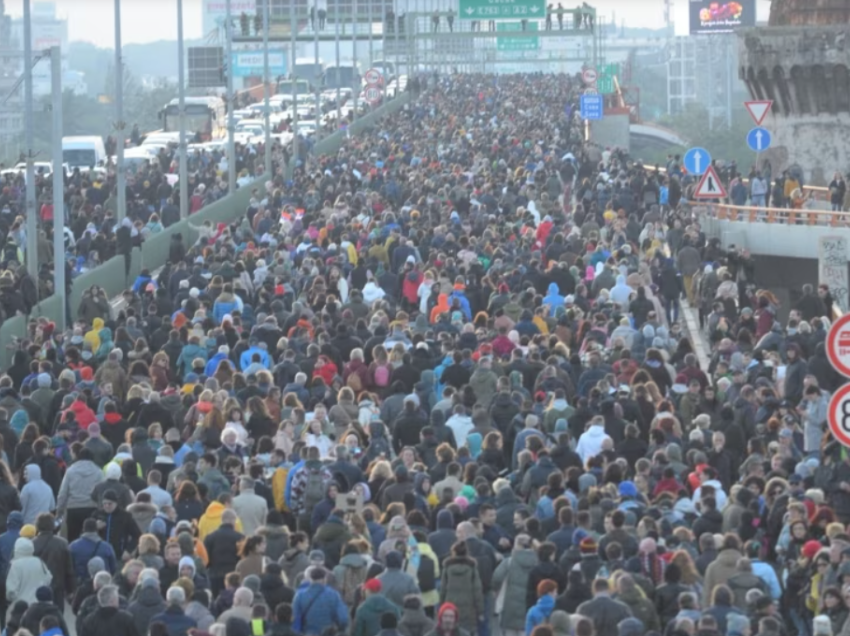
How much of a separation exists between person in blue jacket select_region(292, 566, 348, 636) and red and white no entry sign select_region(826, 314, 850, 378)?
337cm

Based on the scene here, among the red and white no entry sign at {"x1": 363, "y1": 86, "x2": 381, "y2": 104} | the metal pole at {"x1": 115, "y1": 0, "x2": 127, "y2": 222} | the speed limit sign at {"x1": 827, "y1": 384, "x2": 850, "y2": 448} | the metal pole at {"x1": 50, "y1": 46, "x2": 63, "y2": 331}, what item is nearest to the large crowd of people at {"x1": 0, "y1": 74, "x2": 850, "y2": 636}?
the speed limit sign at {"x1": 827, "y1": 384, "x2": 850, "y2": 448}

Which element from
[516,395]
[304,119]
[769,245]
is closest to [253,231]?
[769,245]

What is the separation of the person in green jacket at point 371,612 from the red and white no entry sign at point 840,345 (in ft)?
10.1

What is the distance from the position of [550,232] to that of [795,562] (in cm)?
2036

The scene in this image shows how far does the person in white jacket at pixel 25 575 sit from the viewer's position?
17562 mm

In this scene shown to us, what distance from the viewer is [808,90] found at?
230ft

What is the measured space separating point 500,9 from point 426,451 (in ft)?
309

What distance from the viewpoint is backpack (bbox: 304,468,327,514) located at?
19859 mm

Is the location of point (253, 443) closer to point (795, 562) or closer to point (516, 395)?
point (516, 395)

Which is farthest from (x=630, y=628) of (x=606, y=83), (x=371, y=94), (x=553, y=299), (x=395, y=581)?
(x=606, y=83)

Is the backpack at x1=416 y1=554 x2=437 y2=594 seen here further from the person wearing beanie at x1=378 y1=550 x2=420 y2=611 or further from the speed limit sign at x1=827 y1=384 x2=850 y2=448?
the speed limit sign at x1=827 y1=384 x2=850 y2=448

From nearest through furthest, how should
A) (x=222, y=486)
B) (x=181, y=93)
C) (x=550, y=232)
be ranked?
(x=222, y=486)
(x=550, y=232)
(x=181, y=93)

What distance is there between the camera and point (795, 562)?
17.7 m

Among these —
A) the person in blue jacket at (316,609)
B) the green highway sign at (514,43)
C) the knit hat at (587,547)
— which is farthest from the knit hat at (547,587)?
the green highway sign at (514,43)
